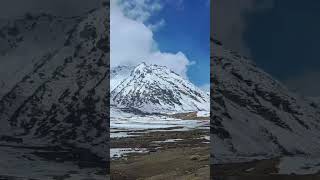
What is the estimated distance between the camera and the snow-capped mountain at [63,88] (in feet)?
83.6

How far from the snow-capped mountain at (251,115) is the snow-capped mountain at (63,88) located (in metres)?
6.08

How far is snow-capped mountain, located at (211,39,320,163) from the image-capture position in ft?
85.4

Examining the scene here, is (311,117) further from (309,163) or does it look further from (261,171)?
(261,171)

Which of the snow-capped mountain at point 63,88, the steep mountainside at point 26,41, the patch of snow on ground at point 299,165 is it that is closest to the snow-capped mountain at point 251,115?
the patch of snow on ground at point 299,165

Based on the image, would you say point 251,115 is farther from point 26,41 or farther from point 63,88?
point 26,41

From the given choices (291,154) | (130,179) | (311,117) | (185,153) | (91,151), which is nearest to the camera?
(91,151)

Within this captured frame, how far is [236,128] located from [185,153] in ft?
108

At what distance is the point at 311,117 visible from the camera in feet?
101

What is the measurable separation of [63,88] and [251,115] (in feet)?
35.2

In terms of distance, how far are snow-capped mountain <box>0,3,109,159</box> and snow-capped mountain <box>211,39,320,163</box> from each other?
6076 millimetres

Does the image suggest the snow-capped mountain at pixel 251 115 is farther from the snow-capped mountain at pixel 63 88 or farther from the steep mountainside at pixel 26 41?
the steep mountainside at pixel 26 41

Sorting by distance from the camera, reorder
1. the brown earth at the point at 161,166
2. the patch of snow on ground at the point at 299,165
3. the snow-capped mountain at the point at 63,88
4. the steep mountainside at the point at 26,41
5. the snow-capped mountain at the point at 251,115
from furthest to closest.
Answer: the brown earth at the point at 161,166, the patch of snow on ground at the point at 299,165, the snow-capped mountain at the point at 251,115, the snow-capped mountain at the point at 63,88, the steep mountainside at the point at 26,41

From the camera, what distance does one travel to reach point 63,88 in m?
26.8

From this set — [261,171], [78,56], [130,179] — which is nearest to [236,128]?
[261,171]
